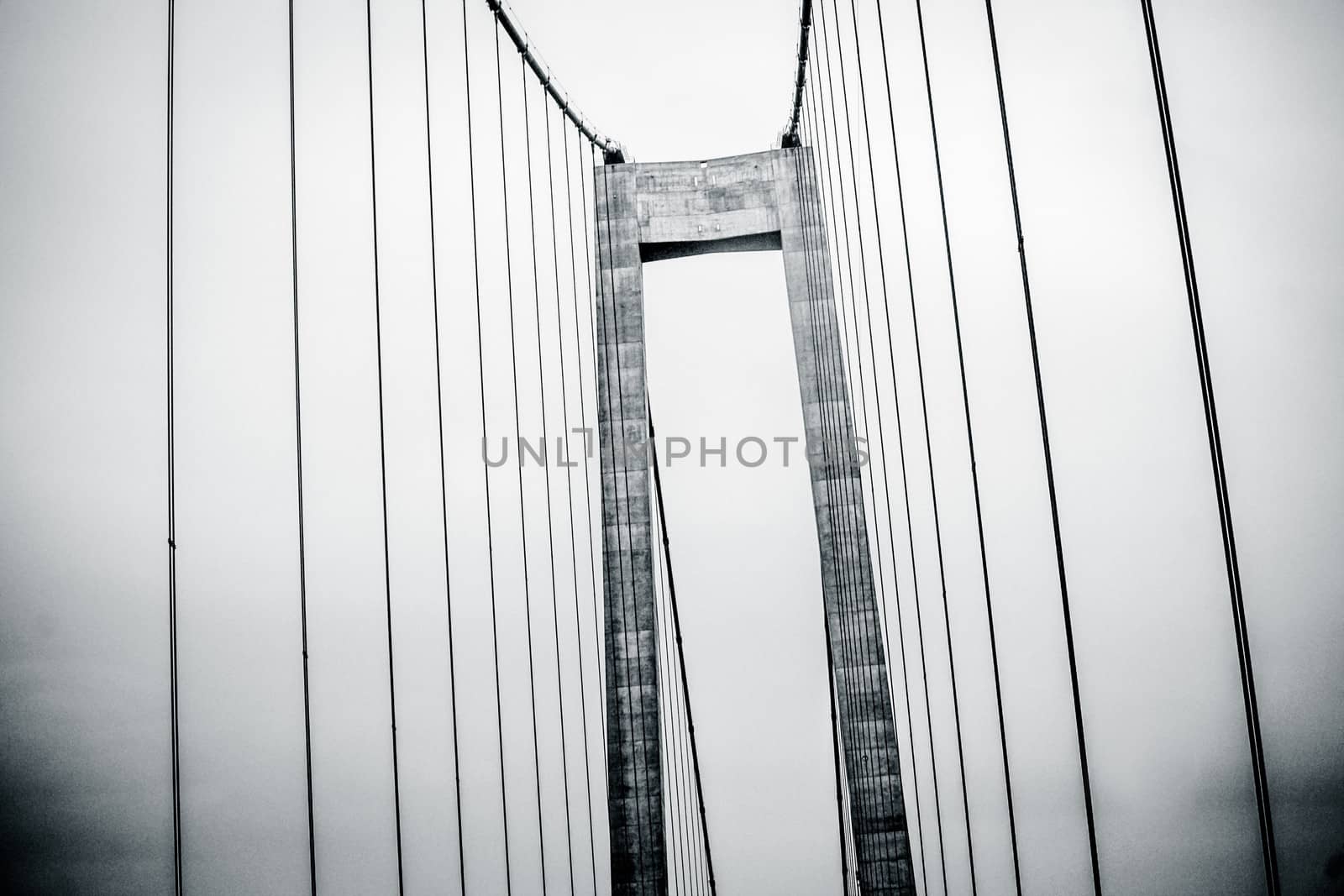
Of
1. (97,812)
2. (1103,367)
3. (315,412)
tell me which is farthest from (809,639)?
(97,812)

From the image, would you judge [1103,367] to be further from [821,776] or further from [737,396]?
[821,776]

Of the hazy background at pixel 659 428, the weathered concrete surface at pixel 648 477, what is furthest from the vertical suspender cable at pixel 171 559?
the weathered concrete surface at pixel 648 477

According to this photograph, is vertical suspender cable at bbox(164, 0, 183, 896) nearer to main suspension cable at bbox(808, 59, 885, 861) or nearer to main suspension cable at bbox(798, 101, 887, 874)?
main suspension cable at bbox(808, 59, 885, 861)

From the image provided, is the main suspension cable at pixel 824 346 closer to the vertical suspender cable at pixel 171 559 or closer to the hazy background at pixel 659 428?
the hazy background at pixel 659 428

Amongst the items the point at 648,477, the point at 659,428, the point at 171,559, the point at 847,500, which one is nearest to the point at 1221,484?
the point at 171,559

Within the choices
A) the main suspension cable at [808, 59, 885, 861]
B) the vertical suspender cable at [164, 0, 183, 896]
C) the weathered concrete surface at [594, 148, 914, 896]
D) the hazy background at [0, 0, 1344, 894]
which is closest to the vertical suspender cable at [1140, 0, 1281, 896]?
the hazy background at [0, 0, 1344, 894]

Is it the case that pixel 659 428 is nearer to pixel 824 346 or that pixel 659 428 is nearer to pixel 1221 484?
pixel 824 346
